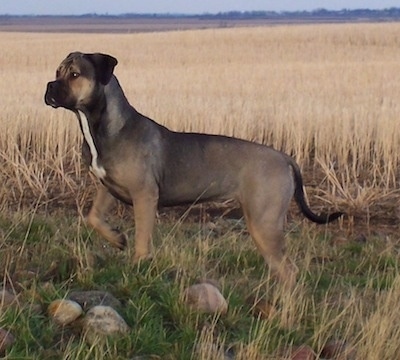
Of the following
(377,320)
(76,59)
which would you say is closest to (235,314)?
(377,320)

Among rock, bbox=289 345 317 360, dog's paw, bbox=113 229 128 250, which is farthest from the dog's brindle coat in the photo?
rock, bbox=289 345 317 360

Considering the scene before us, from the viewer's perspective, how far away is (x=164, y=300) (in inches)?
200

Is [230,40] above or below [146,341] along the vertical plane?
below

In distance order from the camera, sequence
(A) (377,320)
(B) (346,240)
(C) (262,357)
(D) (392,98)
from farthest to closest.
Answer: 1. (D) (392,98)
2. (B) (346,240)
3. (A) (377,320)
4. (C) (262,357)

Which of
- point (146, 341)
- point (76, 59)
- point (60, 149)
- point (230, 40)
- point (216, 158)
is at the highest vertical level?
point (76, 59)

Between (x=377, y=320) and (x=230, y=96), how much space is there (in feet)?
43.1

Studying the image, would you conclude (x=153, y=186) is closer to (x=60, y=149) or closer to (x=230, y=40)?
(x=60, y=149)

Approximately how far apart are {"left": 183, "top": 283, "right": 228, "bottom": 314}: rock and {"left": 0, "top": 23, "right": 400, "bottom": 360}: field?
0.20ft

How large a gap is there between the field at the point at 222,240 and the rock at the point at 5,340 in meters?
0.05

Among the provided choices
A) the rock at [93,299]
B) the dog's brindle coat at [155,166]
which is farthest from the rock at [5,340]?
the dog's brindle coat at [155,166]

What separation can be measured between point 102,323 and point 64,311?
0.26 m

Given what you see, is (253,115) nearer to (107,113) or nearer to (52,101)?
(107,113)

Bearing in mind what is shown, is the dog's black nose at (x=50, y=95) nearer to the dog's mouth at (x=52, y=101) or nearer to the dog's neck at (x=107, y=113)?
the dog's mouth at (x=52, y=101)

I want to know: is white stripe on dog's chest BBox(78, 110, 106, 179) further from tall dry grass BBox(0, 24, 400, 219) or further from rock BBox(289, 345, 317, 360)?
tall dry grass BBox(0, 24, 400, 219)
